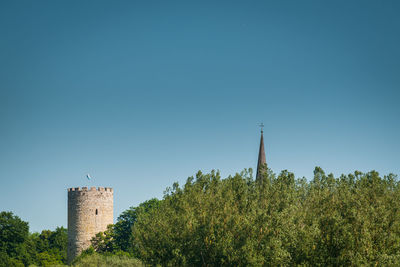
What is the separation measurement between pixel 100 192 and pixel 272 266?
47221 mm

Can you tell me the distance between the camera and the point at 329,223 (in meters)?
23.8

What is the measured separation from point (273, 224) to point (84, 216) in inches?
1824

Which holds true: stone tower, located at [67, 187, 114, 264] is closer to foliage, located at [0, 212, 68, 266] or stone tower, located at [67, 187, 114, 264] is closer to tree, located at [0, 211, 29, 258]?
foliage, located at [0, 212, 68, 266]

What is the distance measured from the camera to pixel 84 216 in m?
66.3

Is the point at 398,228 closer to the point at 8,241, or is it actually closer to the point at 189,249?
the point at 189,249

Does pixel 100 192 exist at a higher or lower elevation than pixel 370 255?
higher

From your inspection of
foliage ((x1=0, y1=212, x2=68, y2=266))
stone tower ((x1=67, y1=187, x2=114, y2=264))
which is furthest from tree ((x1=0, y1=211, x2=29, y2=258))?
stone tower ((x1=67, y1=187, x2=114, y2=264))

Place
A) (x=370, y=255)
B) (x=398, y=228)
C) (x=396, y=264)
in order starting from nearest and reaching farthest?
(x=396, y=264)
(x=370, y=255)
(x=398, y=228)

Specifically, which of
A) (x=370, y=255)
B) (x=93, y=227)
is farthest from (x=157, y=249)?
(x=93, y=227)

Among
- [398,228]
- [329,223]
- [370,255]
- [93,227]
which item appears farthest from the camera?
[93,227]

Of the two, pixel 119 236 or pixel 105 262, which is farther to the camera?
pixel 119 236

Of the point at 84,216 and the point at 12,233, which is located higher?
the point at 84,216

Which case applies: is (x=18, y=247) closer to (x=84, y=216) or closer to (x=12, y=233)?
(x=12, y=233)

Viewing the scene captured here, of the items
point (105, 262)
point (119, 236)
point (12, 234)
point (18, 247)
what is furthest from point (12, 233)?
point (105, 262)
